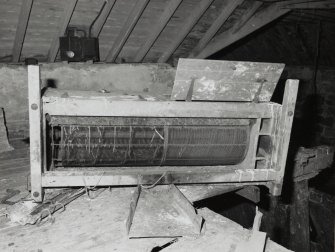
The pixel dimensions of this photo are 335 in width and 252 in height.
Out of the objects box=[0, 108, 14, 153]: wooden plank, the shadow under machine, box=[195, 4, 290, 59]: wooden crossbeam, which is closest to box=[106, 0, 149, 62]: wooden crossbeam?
box=[195, 4, 290, 59]: wooden crossbeam

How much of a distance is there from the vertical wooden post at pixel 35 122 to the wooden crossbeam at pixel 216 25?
3.30 metres

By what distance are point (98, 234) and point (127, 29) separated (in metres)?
3.11

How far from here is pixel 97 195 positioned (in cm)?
254

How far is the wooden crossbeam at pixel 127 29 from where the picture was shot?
406 cm

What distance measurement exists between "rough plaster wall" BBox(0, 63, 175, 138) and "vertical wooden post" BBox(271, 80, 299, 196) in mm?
2163

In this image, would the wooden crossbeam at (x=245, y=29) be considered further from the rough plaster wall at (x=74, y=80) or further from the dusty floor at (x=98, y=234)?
the dusty floor at (x=98, y=234)

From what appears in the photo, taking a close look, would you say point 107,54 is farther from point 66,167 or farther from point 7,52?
point 66,167

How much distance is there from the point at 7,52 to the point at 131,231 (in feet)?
11.4

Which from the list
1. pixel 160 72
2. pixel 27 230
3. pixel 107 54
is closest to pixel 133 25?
pixel 107 54

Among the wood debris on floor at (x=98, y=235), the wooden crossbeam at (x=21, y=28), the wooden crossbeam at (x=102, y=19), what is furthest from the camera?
the wooden crossbeam at (x=102, y=19)

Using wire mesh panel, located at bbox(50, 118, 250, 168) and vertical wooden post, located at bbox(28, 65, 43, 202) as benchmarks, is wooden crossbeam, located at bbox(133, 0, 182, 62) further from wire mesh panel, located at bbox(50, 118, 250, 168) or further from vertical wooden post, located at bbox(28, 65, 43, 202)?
vertical wooden post, located at bbox(28, 65, 43, 202)

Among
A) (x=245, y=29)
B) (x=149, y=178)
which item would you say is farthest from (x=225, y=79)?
(x=245, y=29)

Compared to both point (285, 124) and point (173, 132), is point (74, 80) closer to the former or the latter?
point (173, 132)

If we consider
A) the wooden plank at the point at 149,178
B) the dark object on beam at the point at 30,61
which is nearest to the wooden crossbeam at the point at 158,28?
the dark object on beam at the point at 30,61
